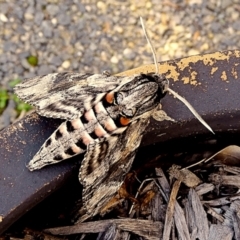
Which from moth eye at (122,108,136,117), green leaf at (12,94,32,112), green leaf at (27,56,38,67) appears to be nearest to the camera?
moth eye at (122,108,136,117)

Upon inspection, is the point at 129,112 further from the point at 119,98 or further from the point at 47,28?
the point at 47,28

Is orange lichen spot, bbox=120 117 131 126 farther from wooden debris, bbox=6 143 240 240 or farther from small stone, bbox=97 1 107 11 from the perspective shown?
small stone, bbox=97 1 107 11

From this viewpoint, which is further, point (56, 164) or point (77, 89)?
point (77, 89)

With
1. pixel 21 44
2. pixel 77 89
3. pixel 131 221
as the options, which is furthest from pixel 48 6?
pixel 131 221

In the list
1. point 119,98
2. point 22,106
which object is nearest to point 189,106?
point 119,98

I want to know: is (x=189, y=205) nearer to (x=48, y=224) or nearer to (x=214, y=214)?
(x=214, y=214)

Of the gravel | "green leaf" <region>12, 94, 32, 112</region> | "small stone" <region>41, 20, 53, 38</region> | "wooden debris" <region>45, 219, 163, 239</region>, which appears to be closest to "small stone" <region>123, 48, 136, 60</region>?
the gravel
